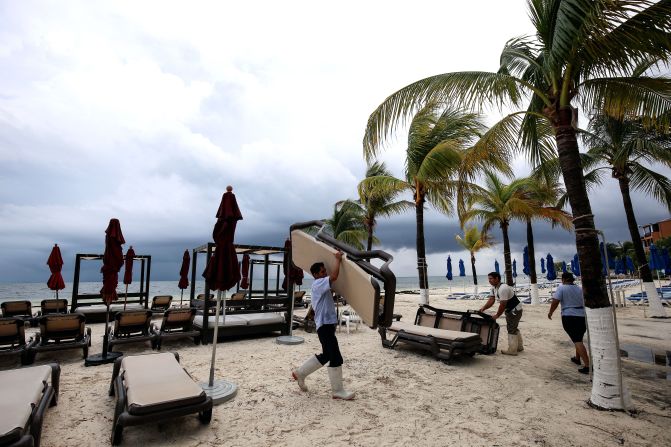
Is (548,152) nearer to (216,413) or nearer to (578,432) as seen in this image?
(578,432)

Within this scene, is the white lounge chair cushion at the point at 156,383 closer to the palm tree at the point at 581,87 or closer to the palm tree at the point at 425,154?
the palm tree at the point at 581,87

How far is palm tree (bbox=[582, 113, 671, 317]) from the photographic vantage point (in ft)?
37.1

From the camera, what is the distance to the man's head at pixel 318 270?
187 inches

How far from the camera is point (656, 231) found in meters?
65.1

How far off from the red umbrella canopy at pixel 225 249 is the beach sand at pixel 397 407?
183 cm

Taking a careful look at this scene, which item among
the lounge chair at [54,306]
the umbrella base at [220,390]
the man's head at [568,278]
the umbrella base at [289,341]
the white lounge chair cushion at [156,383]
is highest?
the man's head at [568,278]

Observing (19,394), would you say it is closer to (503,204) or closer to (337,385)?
(337,385)

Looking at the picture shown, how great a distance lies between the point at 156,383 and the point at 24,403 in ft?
4.01

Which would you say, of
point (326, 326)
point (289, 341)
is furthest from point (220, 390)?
point (289, 341)

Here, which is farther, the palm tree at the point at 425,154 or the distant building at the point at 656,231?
the distant building at the point at 656,231

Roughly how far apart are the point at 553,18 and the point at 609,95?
1983 mm

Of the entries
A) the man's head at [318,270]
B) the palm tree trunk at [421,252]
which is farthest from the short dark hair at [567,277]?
the palm tree trunk at [421,252]

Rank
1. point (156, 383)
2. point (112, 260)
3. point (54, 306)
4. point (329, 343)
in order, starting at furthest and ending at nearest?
point (54, 306), point (112, 260), point (329, 343), point (156, 383)

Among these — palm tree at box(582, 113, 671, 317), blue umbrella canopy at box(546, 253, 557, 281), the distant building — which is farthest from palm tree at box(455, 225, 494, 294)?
the distant building
